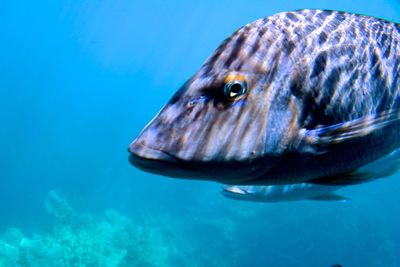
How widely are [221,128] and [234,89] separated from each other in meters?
0.14

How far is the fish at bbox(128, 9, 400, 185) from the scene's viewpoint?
107cm

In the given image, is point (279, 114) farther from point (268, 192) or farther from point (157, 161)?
point (268, 192)

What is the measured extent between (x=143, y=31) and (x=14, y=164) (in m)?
90.6

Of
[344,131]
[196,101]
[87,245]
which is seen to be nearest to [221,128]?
[196,101]

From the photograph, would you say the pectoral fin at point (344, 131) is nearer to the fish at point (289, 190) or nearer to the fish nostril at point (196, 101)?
the fish nostril at point (196, 101)

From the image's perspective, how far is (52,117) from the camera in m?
62.5

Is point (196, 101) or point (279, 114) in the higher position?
point (196, 101)

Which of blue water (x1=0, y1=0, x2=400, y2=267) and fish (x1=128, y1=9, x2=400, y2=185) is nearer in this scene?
fish (x1=128, y1=9, x2=400, y2=185)

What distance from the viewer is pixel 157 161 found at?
3.44ft

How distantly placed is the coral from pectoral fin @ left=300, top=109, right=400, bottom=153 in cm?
1912

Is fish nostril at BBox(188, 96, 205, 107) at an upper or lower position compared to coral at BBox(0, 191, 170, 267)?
upper

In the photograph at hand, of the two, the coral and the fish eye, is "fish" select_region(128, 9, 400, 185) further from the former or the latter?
the coral

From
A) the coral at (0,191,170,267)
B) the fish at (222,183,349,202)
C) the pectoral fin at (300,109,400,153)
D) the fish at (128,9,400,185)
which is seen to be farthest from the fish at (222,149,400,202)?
the coral at (0,191,170,267)

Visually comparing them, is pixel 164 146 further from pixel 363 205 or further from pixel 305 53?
pixel 363 205
